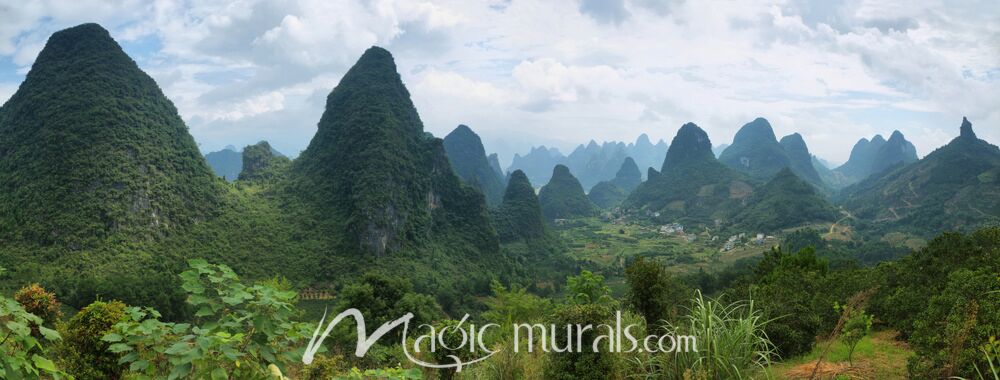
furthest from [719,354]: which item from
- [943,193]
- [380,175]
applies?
[943,193]

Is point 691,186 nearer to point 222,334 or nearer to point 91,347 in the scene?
point 91,347

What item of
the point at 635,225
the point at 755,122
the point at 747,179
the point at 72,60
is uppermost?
the point at 755,122

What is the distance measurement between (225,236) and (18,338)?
1375 inches

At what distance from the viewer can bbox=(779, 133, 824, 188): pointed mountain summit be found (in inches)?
4230

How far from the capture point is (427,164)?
47.0 meters

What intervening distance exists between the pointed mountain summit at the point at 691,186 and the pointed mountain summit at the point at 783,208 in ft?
20.2

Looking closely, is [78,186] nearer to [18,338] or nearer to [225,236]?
[225,236]

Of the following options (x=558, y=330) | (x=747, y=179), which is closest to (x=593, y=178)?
(x=747, y=179)

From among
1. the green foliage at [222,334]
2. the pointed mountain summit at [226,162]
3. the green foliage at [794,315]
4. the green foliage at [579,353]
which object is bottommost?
the green foliage at [794,315]

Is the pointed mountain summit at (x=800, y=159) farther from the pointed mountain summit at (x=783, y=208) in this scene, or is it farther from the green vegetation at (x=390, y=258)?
Answer: the pointed mountain summit at (x=783, y=208)

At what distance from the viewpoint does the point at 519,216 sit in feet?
200

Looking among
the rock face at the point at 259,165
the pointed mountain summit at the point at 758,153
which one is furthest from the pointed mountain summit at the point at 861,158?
the rock face at the point at 259,165

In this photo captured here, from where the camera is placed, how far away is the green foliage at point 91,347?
5.30m

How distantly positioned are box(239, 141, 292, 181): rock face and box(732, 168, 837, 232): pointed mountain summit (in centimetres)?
5459
